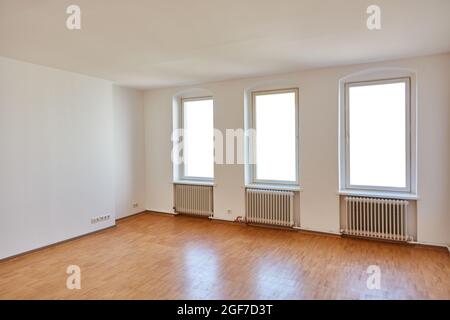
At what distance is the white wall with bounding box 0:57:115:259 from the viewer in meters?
3.90

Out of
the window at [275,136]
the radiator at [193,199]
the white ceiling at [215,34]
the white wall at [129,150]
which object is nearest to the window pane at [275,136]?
the window at [275,136]

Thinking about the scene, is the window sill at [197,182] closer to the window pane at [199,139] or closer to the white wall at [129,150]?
the window pane at [199,139]

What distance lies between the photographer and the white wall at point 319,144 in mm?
4078

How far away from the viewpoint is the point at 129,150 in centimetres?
622

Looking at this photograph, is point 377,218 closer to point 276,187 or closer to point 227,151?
point 276,187

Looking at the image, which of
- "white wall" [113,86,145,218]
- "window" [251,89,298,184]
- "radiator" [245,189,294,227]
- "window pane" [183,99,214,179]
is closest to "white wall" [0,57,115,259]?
"white wall" [113,86,145,218]

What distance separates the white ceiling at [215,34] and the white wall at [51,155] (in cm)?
35

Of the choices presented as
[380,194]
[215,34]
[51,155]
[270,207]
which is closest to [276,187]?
[270,207]

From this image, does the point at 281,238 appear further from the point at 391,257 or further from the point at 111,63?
the point at 111,63

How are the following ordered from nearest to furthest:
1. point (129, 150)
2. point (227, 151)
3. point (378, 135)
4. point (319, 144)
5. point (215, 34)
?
point (215, 34)
point (378, 135)
point (319, 144)
point (227, 151)
point (129, 150)

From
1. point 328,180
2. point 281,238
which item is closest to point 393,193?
point 328,180

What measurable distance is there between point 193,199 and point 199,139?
49.8 inches

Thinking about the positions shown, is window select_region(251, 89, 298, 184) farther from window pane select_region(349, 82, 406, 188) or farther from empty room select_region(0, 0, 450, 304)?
window pane select_region(349, 82, 406, 188)

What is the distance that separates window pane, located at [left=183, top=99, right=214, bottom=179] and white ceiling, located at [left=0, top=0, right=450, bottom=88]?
1.51 metres
